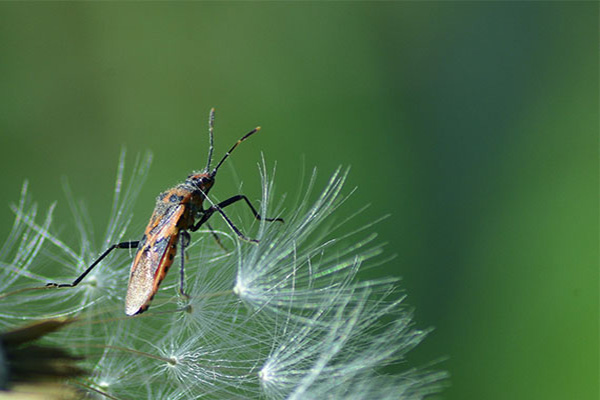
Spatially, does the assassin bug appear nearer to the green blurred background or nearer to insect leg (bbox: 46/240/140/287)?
insect leg (bbox: 46/240/140/287)

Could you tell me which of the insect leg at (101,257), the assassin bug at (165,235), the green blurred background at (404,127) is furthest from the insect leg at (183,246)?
the green blurred background at (404,127)

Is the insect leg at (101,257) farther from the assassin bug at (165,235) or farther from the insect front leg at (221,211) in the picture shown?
the insect front leg at (221,211)

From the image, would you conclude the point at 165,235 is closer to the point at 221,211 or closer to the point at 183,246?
the point at 183,246

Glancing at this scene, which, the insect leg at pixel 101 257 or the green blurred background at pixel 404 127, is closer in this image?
the insect leg at pixel 101 257

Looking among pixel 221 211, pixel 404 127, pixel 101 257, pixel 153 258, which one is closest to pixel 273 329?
pixel 153 258

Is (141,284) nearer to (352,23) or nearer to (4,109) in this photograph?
(4,109)

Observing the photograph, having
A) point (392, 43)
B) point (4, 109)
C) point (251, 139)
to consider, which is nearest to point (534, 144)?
point (392, 43)
